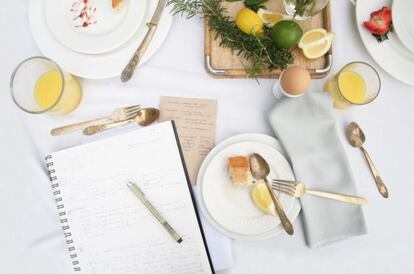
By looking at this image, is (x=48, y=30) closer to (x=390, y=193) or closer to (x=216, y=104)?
(x=216, y=104)

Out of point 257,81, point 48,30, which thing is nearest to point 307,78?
point 257,81

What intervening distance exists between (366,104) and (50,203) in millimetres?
659

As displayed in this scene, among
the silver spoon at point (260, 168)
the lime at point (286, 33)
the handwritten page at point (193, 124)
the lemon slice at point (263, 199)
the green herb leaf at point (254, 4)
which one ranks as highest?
the green herb leaf at point (254, 4)

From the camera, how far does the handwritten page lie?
0.73m

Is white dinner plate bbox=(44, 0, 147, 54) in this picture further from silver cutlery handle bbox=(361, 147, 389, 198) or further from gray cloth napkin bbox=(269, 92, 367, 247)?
silver cutlery handle bbox=(361, 147, 389, 198)

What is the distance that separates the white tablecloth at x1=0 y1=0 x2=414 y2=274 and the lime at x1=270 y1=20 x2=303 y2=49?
0.09 m

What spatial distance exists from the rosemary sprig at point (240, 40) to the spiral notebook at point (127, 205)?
20 centimetres

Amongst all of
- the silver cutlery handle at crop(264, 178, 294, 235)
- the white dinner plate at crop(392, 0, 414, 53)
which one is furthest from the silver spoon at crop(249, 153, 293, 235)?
the white dinner plate at crop(392, 0, 414, 53)

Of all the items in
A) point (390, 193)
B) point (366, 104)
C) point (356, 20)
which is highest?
point (356, 20)

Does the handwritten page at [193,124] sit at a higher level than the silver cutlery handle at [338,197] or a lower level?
higher

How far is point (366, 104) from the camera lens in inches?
29.4

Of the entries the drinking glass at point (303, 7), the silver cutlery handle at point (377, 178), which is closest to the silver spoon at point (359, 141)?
the silver cutlery handle at point (377, 178)

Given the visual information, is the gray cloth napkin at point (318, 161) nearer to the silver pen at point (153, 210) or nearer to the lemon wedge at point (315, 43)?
the lemon wedge at point (315, 43)

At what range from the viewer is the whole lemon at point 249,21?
0.71 m
